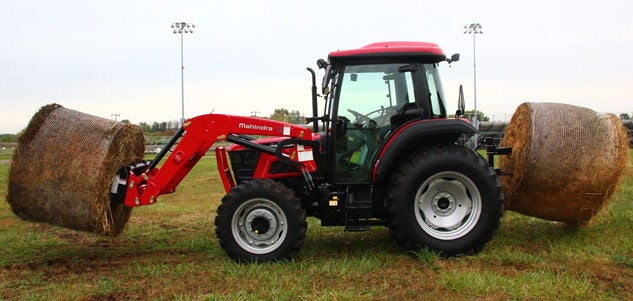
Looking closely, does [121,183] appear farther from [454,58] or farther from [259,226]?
[454,58]

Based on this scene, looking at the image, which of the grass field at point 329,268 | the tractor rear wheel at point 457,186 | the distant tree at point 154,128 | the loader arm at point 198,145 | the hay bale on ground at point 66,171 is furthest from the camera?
the distant tree at point 154,128

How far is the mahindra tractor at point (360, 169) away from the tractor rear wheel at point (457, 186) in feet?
0.03

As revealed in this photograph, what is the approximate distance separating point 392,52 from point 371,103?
0.56 metres

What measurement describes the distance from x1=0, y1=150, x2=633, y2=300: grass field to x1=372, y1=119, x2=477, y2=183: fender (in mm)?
929

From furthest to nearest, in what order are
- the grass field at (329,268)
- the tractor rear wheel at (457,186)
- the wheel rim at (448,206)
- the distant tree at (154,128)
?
the distant tree at (154,128) < the wheel rim at (448,206) < the tractor rear wheel at (457,186) < the grass field at (329,268)

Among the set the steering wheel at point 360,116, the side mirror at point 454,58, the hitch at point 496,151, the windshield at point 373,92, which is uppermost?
the side mirror at point 454,58

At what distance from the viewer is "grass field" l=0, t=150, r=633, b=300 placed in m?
4.49

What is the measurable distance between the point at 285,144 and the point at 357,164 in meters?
0.78

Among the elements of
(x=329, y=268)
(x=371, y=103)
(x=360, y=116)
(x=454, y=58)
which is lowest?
(x=329, y=268)

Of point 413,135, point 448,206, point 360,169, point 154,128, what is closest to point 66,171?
point 360,169

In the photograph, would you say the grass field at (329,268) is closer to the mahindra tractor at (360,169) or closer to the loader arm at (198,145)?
the mahindra tractor at (360,169)

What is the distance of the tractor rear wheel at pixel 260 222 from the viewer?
5.50 meters

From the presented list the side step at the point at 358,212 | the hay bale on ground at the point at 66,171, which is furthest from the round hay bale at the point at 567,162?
the hay bale on ground at the point at 66,171

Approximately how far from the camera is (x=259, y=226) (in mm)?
5582
